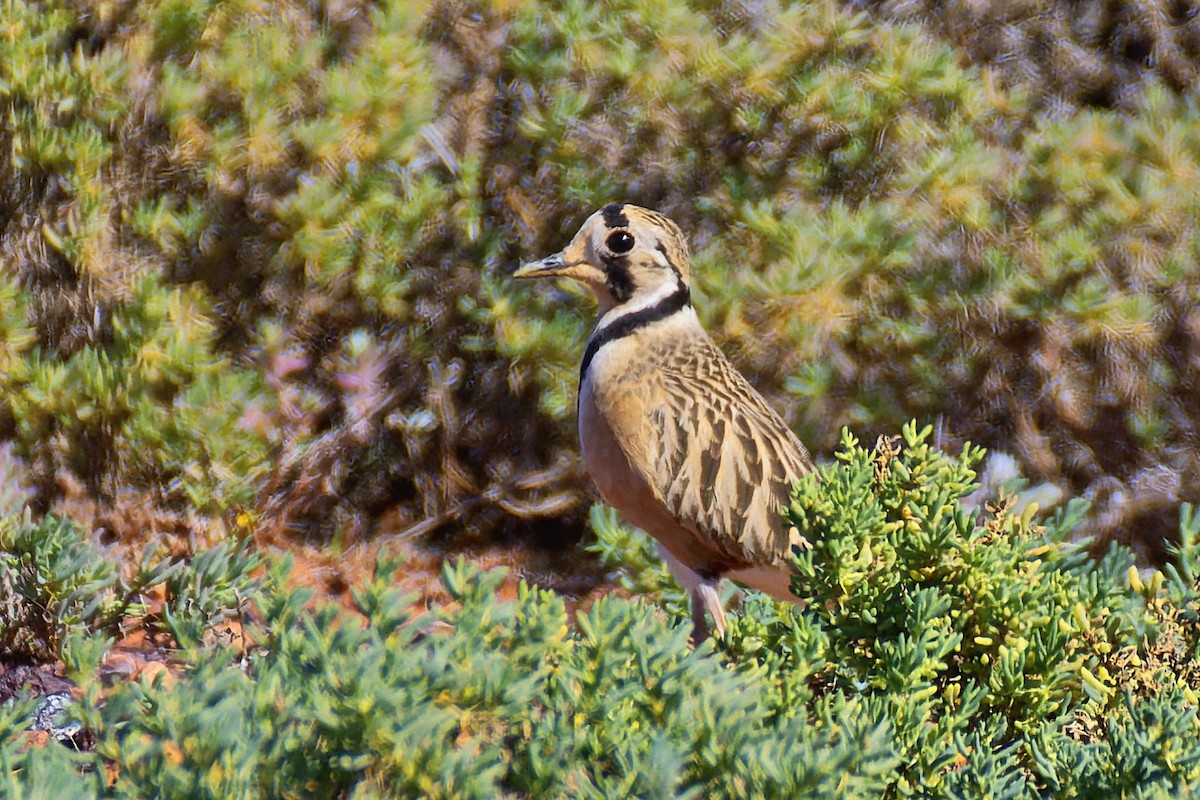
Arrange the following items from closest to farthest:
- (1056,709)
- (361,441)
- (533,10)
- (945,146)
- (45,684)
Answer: (1056,709)
(45,684)
(945,146)
(533,10)
(361,441)

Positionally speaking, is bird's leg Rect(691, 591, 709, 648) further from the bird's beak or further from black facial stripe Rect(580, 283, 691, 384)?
the bird's beak

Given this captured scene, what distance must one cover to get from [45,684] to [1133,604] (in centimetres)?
324

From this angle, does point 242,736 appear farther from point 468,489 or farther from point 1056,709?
point 468,489

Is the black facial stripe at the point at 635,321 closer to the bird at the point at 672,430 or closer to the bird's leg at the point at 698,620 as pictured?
the bird at the point at 672,430

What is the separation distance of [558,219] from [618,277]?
1420 millimetres

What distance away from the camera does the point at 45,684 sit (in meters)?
4.41

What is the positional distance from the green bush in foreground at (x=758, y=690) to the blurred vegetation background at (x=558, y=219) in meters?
2.34

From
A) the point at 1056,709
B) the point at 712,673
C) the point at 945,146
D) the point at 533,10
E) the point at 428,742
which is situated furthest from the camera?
the point at 533,10

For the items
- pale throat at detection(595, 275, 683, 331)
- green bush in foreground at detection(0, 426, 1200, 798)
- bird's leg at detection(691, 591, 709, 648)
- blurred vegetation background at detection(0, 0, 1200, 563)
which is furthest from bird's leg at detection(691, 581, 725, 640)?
blurred vegetation background at detection(0, 0, 1200, 563)

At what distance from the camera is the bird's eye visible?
14.4 feet

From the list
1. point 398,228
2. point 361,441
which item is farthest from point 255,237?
point 361,441

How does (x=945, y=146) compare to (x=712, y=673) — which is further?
(x=945, y=146)

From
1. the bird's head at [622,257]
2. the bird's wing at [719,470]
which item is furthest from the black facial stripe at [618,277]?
the bird's wing at [719,470]

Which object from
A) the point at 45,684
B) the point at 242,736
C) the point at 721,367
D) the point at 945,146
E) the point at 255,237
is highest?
the point at 242,736
